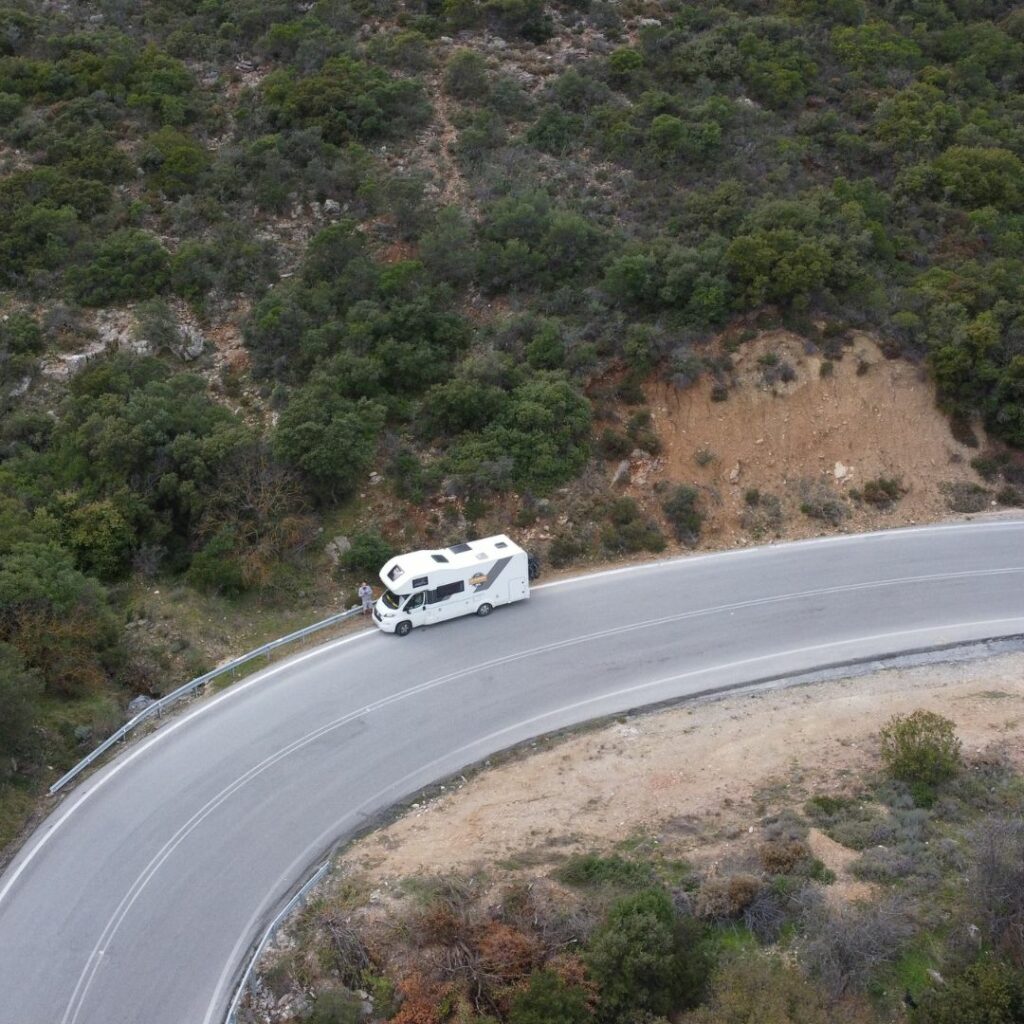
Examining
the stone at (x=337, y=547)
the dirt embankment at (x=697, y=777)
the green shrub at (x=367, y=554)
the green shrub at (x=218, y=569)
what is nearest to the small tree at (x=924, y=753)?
the dirt embankment at (x=697, y=777)

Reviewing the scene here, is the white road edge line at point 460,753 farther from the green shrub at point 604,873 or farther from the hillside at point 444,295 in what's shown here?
the hillside at point 444,295

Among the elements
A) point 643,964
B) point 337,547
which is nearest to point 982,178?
point 337,547

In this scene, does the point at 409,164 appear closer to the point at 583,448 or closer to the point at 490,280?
A: the point at 490,280

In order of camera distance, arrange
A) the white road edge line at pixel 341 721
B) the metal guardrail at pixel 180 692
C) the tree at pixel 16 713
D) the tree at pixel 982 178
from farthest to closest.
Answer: the tree at pixel 982 178 < the metal guardrail at pixel 180 692 < the tree at pixel 16 713 < the white road edge line at pixel 341 721

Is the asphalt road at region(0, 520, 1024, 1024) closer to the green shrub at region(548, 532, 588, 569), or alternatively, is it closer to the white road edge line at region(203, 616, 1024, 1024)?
the white road edge line at region(203, 616, 1024, 1024)

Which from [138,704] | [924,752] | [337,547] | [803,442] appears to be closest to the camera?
[924,752]

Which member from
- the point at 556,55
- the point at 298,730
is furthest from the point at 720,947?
the point at 556,55

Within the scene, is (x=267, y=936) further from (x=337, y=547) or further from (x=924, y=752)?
(x=924, y=752)
